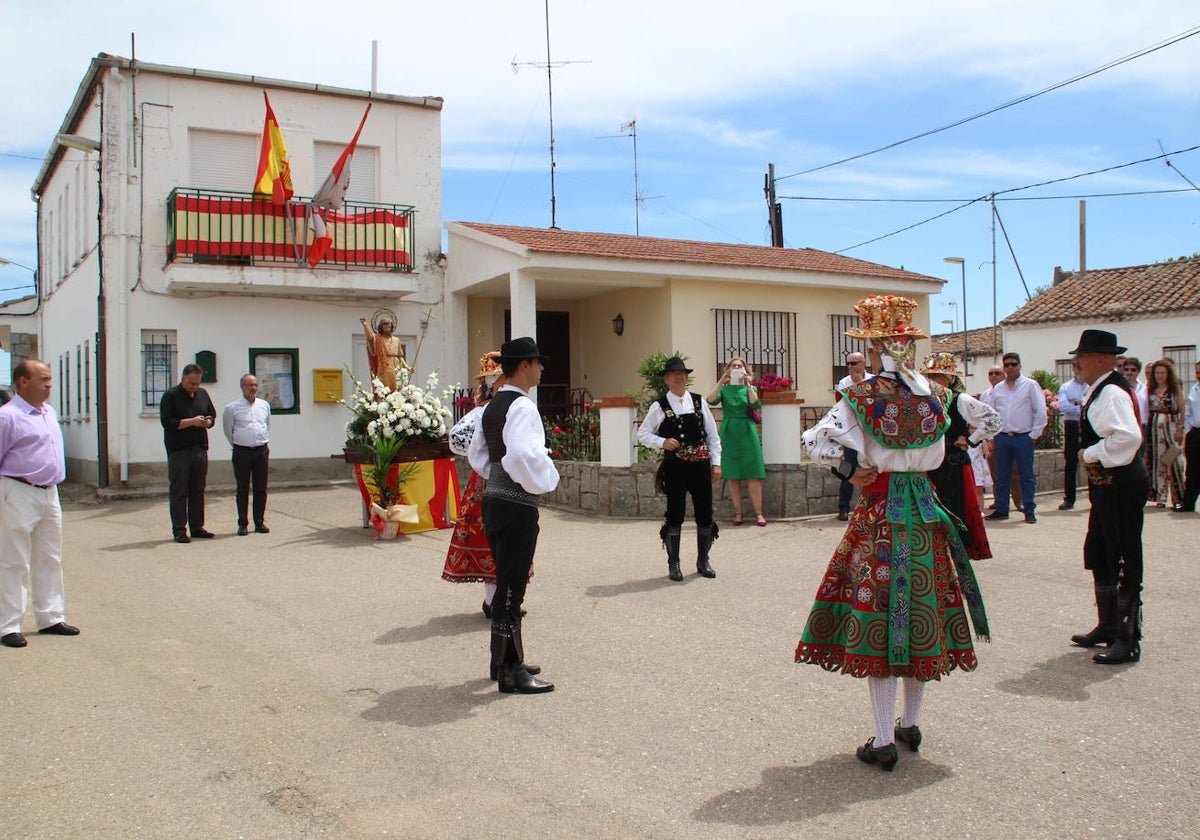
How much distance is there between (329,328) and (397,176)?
10.2ft

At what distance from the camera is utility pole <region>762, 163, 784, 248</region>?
27328 mm

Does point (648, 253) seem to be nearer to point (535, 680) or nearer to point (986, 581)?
point (986, 581)

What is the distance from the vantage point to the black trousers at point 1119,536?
19.0 ft

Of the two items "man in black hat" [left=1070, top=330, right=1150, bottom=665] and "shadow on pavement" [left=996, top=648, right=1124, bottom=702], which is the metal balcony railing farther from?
"shadow on pavement" [left=996, top=648, right=1124, bottom=702]

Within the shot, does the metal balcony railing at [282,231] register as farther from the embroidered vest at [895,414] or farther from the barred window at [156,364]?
the embroidered vest at [895,414]

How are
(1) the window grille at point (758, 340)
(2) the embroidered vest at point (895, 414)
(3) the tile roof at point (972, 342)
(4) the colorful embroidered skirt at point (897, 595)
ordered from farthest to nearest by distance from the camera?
(3) the tile roof at point (972, 342) < (1) the window grille at point (758, 340) < (2) the embroidered vest at point (895, 414) < (4) the colorful embroidered skirt at point (897, 595)

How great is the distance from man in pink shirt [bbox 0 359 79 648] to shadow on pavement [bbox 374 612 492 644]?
7.12 ft

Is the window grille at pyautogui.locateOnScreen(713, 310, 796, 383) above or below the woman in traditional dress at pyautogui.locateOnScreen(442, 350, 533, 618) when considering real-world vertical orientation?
above

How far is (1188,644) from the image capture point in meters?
6.07

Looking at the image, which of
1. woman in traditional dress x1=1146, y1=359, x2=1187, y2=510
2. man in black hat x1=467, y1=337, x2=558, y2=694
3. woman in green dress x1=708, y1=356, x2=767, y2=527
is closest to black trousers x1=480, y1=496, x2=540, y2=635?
man in black hat x1=467, y1=337, x2=558, y2=694

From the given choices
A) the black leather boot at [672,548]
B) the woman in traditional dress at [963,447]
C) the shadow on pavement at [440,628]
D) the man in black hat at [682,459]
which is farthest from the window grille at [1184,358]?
the shadow on pavement at [440,628]

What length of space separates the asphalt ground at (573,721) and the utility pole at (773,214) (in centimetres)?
1974

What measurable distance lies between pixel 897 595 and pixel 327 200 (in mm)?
14557

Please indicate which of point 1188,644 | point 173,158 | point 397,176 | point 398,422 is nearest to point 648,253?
point 397,176
